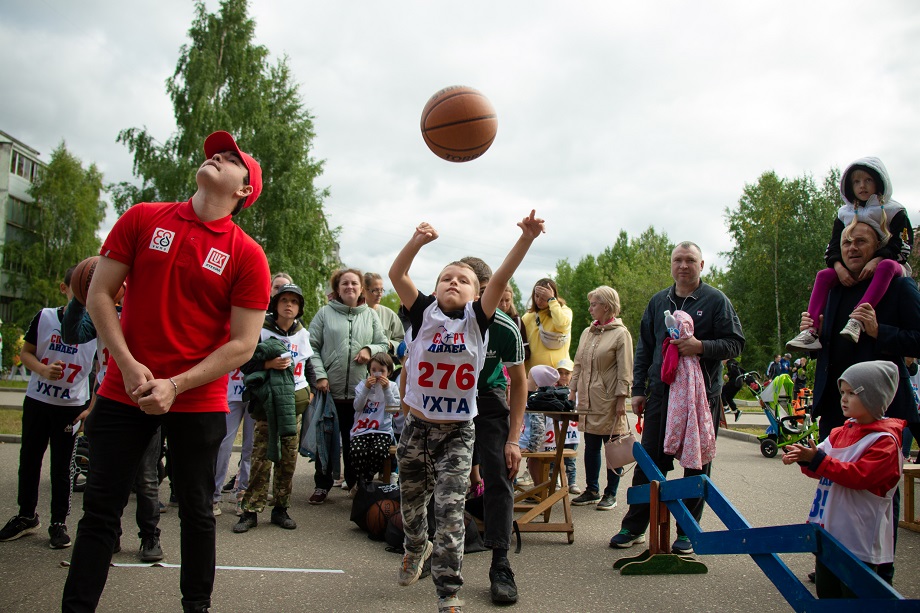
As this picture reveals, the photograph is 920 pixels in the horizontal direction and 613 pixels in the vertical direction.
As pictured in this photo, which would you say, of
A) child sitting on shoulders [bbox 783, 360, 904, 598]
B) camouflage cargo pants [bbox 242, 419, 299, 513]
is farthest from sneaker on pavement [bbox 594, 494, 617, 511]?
child sitting on shoulders [bbox 783, 360, 904, 598]

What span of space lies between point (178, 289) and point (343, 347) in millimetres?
4032

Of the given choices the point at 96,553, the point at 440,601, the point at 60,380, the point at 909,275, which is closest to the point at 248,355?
the point at 96,553

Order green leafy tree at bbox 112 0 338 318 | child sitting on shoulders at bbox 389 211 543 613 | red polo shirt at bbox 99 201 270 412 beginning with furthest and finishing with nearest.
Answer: green leafy tree at bbox 112 0 338 318
child sitting on shoulders at bbox 389 211 543 613
red polo shirt at bbox 99 201 270 412

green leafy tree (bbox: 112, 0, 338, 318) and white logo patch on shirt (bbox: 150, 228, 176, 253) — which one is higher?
green leafy tree (bbox: 112, 0, 338, 318)

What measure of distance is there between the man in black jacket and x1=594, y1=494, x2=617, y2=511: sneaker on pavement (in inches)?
50.9

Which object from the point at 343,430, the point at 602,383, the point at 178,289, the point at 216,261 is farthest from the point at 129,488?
the point at 602,383

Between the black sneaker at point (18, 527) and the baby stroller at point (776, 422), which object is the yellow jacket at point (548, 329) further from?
the black sneaker at point (18, 527)

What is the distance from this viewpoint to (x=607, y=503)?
6930 millimetres

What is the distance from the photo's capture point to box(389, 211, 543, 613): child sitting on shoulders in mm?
3771

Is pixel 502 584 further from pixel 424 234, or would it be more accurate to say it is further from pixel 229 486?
pixel 229 486

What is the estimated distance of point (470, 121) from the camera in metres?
4.73

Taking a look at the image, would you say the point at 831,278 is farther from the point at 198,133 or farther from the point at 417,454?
the point at 198,133

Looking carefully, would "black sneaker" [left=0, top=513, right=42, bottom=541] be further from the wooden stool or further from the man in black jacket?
the wooden stool

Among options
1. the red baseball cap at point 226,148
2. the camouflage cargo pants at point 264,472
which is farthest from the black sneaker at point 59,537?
the red baseball cap at point 226,148
